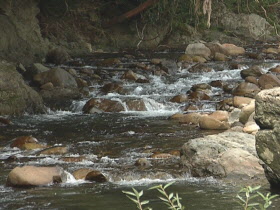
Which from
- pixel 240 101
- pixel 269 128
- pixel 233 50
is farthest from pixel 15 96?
pixel 233 50

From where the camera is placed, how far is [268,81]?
12750mm

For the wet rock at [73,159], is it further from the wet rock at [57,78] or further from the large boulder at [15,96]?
the wet rock at [57,78]

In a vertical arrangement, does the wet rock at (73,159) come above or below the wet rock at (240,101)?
above

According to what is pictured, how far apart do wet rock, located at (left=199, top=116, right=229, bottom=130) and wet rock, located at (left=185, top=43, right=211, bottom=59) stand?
727cm

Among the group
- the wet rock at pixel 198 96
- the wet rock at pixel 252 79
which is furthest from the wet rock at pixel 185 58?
the wet rock at pixel 198 96

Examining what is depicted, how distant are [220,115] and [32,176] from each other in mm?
4768

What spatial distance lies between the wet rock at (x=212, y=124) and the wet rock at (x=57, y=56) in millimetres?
6751

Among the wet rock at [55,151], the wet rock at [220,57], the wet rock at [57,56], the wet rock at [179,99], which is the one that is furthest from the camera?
the wet rock at [220,57]

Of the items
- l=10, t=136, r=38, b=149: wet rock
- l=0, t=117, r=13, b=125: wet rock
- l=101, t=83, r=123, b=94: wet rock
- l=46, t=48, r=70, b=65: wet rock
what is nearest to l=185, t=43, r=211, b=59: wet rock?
l=46, t=48, r=70, b=65: wet rock

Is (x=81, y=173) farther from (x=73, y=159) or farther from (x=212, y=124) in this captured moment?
(x=212, y=124)

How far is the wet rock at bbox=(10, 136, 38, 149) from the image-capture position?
319 inches

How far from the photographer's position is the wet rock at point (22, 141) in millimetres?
8109

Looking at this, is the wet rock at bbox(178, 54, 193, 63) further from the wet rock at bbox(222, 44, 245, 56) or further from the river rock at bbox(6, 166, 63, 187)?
the river rock at bbox(6, 166, 63, 187)

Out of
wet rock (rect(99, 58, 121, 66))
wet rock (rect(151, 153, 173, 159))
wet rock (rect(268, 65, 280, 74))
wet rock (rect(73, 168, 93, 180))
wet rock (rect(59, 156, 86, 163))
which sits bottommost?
wet rock (rect(268, 65, 280, 74))
